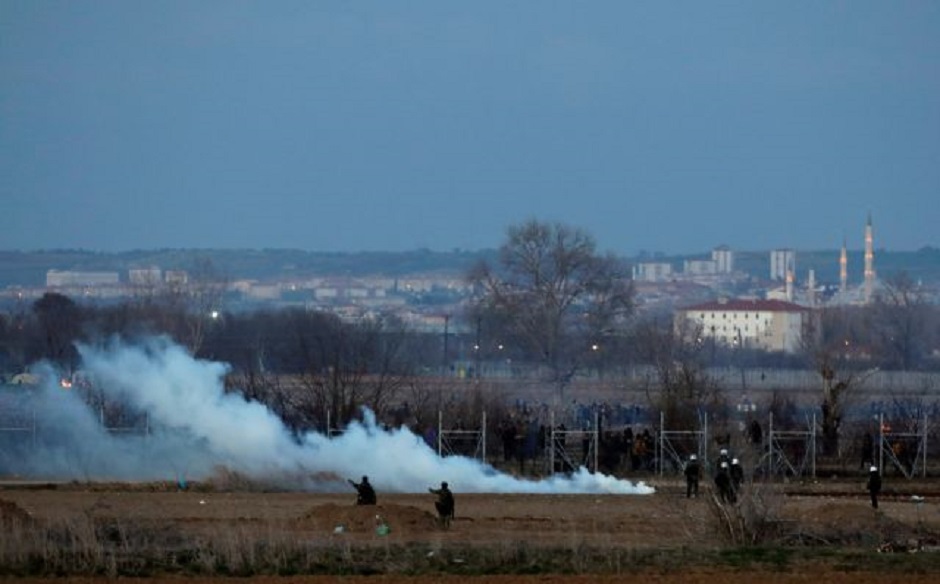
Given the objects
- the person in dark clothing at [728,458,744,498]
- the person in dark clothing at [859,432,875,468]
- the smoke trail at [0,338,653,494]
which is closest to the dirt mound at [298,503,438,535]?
the person in dark clothing at [728,458,744,498]

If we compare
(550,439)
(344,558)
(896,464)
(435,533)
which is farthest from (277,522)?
(896,464)

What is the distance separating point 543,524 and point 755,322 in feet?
487

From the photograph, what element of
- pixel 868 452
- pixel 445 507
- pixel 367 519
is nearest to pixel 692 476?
pixel 445 507

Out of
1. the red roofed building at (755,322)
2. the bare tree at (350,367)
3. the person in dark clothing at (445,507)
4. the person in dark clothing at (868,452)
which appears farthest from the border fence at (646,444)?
the red roofed building at (755,322)

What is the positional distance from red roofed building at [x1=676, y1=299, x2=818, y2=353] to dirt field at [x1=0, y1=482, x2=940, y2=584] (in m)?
119

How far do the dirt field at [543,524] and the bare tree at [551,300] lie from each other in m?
62.4

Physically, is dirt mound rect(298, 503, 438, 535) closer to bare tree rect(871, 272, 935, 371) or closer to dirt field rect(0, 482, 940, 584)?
dirt field rect(0, 482, 940, 584)

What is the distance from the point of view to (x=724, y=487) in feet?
139

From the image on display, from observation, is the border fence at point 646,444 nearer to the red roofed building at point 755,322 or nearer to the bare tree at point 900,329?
the bare tree at point 900,329

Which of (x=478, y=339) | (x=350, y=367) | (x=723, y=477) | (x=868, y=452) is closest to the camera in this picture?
(x=723, y=477)

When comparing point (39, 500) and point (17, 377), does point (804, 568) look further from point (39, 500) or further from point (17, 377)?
point (17, 377)

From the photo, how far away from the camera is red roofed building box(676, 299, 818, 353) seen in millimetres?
176750

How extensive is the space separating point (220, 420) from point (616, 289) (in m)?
67.4

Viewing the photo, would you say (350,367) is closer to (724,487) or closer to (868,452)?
(868,452)
